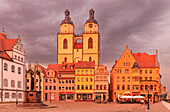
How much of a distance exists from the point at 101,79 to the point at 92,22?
3506 centimetres

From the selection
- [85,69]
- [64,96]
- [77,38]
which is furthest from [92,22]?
[64,96]

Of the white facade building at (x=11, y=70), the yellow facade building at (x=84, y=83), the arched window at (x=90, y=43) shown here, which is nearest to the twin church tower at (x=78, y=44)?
the arched window at (x=90, y=43)

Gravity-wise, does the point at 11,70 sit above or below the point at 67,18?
below

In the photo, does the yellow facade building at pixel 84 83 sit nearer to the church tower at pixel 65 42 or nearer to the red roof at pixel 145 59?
the red roof at pixel 145 59

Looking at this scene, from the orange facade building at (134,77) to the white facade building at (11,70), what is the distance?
31.7 meters

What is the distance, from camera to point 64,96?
90.2m

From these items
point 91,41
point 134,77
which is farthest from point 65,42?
point 134,77

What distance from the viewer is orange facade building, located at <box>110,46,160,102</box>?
86125 mm

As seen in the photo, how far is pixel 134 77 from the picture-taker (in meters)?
86.9

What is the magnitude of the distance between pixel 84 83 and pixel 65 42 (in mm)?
29381

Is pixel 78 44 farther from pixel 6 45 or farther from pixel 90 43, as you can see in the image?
pixel 6 45

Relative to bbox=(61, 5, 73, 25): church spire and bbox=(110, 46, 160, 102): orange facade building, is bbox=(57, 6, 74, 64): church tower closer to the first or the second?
bbox=(61, 5, 73, 25): church spire

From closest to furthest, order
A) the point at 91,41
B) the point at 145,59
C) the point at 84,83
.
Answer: the point at 84,83 < the point at 145,59 < the point at 91,41

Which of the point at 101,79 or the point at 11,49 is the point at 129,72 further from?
the point at 11,49
